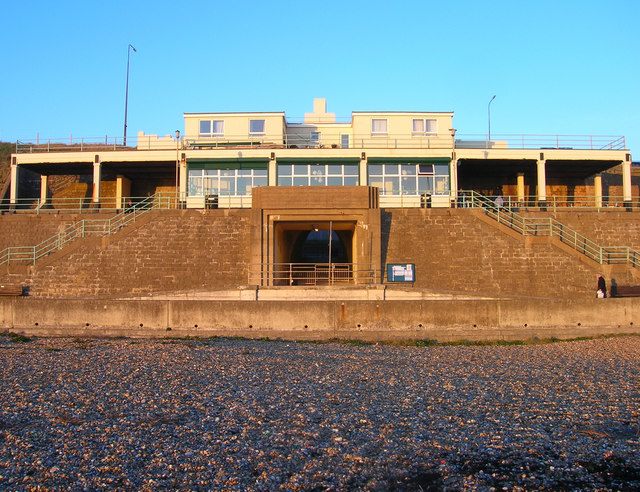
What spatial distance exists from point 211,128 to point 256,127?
9.07 ft

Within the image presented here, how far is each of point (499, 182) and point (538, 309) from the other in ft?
60.4

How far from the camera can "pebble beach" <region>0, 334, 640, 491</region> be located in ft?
17.5

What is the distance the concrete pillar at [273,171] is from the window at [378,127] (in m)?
7.01

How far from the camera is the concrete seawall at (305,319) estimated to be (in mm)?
16328

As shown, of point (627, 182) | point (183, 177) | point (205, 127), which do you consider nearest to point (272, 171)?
point (183, 177)

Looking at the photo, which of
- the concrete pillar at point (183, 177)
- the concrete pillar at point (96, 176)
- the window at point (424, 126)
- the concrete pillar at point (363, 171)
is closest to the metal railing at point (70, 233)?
the concrete pillar at point (183, 177)

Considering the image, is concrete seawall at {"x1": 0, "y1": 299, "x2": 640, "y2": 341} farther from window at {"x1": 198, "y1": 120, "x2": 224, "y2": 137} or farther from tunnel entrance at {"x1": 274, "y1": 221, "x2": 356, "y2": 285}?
window at {"x1": 198, "y1": 120, "x2": 224, "y2": 137}

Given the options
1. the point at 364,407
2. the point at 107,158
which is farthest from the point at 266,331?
the point at 107,158

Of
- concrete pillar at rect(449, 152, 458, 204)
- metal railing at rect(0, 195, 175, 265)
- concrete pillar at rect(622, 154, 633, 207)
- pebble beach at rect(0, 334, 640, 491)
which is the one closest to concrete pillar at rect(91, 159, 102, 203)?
metal railing at rect(0, 195, 175, 265)

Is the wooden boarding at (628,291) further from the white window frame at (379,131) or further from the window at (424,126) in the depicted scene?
the white window frame at (379,131)

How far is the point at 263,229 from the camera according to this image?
22.8 m

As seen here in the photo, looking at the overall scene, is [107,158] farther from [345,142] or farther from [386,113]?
[386,113]

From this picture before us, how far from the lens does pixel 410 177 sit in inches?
1117

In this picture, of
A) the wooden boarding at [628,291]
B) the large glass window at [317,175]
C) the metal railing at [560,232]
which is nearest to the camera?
the wooden boarding at [628,291]
